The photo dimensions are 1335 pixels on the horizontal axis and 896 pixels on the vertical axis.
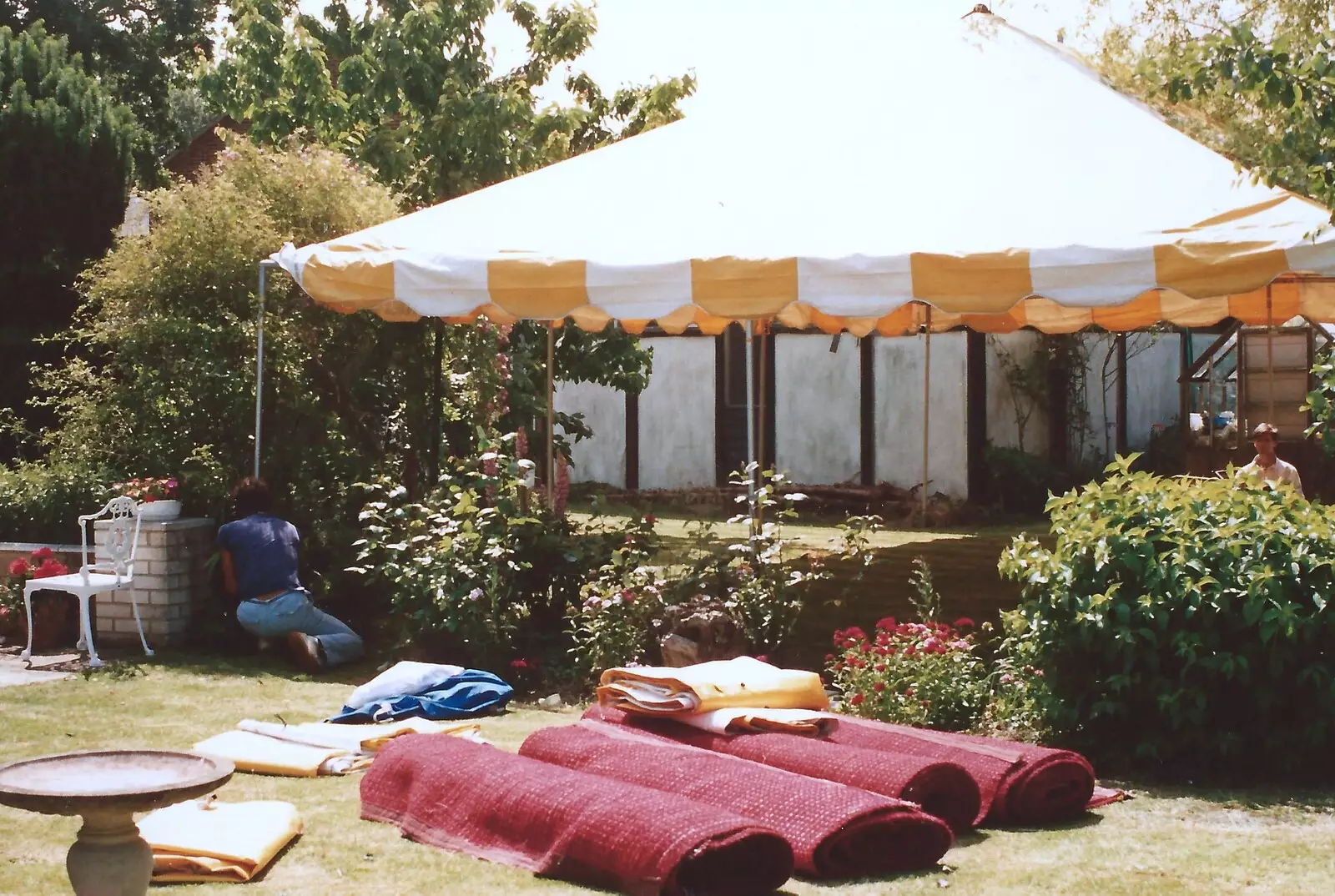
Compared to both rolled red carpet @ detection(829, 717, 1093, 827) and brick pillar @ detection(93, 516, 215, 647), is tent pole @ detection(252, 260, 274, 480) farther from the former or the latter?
rolled red carpet @ detection(829, 717, 1093, 827)

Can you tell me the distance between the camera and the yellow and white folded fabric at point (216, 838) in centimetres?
475

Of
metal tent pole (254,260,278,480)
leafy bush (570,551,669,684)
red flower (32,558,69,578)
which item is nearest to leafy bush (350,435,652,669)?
leafy bush (570,551,669,684)

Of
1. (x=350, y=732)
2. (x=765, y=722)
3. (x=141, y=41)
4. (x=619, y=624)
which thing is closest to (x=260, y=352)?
(x=619, y=624)

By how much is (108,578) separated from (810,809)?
5.77 meters

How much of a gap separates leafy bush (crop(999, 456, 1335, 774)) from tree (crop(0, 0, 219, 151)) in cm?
2377

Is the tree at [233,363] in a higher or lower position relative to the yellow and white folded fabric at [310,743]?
higher

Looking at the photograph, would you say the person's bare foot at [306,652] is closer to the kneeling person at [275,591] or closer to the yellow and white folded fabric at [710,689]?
the kneeling person at [275,591]

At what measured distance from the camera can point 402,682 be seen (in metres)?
7.64

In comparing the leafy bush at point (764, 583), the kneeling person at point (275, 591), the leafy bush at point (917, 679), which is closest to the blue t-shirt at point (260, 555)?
the kneeling person at point (275, 591)

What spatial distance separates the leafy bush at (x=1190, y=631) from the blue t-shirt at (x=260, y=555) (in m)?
4.75

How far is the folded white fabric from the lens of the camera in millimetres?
7531

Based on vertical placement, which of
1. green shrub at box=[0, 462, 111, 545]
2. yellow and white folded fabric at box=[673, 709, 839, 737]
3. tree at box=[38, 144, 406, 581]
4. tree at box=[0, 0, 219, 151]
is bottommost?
yellow and white folded fabric at box=[673, 709, 839, 737]

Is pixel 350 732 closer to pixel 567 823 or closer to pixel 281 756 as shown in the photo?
pixel 281 756

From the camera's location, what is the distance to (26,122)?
46.6 ft
